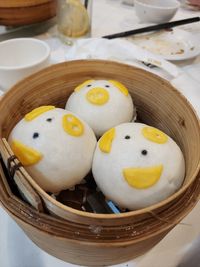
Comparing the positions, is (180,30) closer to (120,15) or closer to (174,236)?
(120,15)

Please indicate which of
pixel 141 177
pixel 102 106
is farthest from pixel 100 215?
pixel 102 106

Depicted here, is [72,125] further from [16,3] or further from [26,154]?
[16,3]

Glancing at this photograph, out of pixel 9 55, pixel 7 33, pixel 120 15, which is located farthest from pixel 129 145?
pixel 120 15

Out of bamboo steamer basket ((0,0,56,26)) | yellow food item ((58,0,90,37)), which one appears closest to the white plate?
yellow food item ((58,0,90,37))

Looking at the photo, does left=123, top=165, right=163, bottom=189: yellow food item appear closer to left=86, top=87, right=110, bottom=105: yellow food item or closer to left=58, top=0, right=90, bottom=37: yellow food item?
left=86, top=87, right=110, bottom=105: yellow food item

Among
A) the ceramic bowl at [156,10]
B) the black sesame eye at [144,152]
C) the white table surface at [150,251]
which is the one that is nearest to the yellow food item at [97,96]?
the black sesame eye at [144,152]

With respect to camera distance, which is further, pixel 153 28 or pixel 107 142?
pixel 153 28
